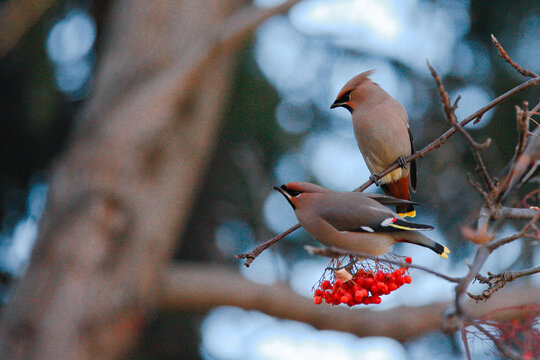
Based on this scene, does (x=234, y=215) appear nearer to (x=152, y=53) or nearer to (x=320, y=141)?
(x=320, y=141)

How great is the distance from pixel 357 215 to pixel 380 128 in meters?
1.19

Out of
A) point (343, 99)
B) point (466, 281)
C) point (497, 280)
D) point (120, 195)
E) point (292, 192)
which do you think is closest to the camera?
point (466, 281)

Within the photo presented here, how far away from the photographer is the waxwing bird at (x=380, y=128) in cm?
337

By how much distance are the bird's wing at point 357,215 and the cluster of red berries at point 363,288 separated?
0.17 metres

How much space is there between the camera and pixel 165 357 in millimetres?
7730

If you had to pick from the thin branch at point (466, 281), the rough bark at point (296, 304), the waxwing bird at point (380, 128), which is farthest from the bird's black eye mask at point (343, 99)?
the rough bark at point (296, 304)

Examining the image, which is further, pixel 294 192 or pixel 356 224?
pixel 294 192

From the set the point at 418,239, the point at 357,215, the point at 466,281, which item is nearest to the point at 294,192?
the point at 357,215

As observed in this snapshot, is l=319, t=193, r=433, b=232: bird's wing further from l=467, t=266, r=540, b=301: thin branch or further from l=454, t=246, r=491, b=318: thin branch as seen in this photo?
l=454, t=246, r=491, b=318: thin branch

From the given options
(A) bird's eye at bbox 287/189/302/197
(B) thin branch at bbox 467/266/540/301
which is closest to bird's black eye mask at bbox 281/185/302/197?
(A) bird's eye at bbox 287/189/302/197

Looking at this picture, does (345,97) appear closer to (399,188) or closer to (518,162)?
(399,188)

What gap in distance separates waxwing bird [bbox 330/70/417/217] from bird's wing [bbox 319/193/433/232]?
1020 mm

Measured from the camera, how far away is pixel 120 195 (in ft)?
20.1

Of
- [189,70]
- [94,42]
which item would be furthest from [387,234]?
[94,42]
